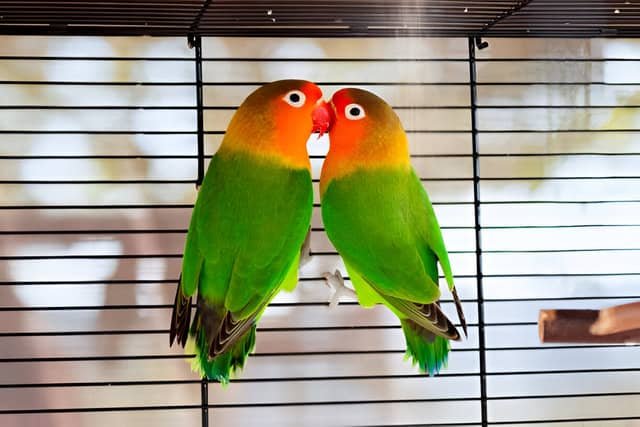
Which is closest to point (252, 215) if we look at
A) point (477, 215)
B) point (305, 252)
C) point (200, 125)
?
point (305, 252)

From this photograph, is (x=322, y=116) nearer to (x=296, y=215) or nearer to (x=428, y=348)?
(x=296, y=215)

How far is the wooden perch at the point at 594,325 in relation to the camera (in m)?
1.14

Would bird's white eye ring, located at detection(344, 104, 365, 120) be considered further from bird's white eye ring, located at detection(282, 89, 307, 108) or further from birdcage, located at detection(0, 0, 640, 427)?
birdcage, located at detection(0, 0, 640, 427)

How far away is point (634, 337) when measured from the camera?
117 centimetres

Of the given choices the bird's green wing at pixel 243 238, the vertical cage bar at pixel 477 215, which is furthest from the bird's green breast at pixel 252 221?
the vertical cage bar at pixel 477 215

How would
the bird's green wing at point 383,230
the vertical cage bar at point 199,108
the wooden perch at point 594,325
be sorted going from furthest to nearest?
the vertical cage bar at point 199,108 → the bird's green wing at point 383,230 → the wooden perch at point 594,325

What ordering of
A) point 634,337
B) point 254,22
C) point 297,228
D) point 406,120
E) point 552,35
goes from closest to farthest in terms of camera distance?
point 634,337 < point 297,228 < point 406,120 < point 254,22 < point 552,35

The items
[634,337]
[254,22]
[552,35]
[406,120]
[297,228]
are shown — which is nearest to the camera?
[634,337]

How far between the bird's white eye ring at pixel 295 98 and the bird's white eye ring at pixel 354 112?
73mm

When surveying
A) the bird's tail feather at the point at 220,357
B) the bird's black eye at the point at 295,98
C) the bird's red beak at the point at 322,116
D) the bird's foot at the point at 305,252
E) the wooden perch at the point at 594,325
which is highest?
the bird's black eye at the point at 295,98

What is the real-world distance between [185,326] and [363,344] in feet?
1.42

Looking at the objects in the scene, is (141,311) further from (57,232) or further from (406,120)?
(406,120)

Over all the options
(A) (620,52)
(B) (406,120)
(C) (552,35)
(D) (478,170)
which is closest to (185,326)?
(B) (406,120)

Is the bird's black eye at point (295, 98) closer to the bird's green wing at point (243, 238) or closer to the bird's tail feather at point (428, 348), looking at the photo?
the bird's green wing at point (243, 238)
